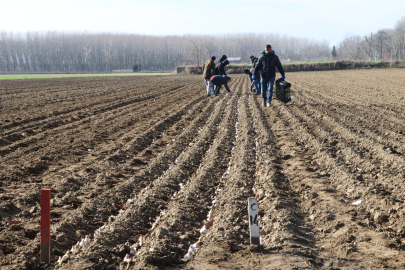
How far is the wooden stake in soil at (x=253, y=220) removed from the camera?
10.5 feet

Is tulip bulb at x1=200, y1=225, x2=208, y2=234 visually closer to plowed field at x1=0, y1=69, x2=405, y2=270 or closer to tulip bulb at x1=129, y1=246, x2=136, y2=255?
plowed field at x1=0, y1=69, x2=405, y2=270

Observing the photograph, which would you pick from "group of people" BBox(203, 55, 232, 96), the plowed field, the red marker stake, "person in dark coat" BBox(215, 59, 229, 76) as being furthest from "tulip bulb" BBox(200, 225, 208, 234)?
"person in dark coat" BBox(215, 59, 229, 76)

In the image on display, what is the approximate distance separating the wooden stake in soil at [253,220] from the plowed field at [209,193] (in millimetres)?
80

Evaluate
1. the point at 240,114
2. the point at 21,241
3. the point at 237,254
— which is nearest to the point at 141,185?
the point at 21,241

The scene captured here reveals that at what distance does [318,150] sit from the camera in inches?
271

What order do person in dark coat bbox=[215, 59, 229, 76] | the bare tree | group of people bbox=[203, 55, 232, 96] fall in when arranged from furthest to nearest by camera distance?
the bare tree, person in dark coat bbox=[215, 59, 229, 76], group of people bbox=[203, 55, 232, 96]

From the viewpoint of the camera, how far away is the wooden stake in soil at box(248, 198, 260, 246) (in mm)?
3211

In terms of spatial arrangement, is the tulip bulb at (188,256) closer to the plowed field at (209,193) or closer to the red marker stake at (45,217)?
the plowed field at (209,193)

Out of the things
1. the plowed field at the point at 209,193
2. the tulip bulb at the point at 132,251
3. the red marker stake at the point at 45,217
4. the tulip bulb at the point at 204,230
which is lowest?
the tulip bulb at the point at 204,230

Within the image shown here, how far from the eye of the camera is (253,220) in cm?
325

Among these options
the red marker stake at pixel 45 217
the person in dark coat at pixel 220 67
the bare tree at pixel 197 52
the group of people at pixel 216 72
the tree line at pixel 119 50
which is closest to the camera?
the red marker stake at pixel 45 217

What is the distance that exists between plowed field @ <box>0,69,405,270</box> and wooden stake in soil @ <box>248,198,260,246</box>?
0.08m

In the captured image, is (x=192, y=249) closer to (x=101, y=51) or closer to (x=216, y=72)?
(x=216, y=72)

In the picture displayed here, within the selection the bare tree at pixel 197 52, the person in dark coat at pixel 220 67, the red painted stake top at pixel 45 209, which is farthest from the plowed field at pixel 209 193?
the bare tree at pixel 197 52
